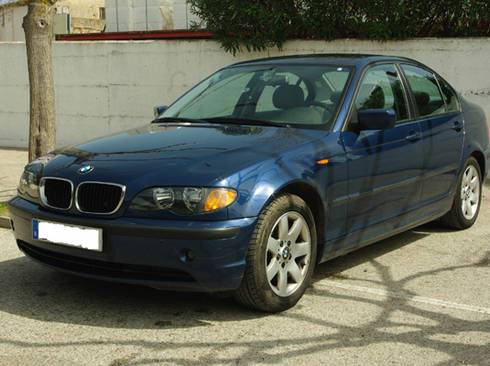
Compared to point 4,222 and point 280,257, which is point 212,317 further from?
point 4,222

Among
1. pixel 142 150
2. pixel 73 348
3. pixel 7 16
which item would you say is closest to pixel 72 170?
pixel 142 150

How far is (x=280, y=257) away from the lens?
418 cm

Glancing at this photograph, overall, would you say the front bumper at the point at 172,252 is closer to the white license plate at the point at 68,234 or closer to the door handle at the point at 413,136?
the white license plate at the point at 68,234

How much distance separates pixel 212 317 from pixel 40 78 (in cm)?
450

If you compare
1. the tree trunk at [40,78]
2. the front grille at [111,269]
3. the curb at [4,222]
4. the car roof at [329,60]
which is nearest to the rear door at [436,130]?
the car roof at [329,60]

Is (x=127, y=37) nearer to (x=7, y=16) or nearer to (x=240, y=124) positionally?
(x=240, y=124)

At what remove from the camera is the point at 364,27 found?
10211 millimetres

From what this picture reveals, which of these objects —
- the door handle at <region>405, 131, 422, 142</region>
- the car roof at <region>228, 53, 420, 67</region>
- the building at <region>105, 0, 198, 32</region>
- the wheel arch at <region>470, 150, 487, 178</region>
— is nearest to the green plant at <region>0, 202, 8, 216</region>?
the car roof at <region>228, 53, 420, 67</region>

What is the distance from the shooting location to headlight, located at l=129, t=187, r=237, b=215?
12.5ft

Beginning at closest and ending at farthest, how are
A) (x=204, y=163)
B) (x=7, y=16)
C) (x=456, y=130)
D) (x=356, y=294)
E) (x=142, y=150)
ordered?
(x=204, y=163) < (x=142, y=150) < (x=356, y=294) < (x=456, y=130) < (x=7, y=16)

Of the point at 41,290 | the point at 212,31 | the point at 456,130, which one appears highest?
the point at 212,31

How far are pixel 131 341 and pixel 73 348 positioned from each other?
0.30 m

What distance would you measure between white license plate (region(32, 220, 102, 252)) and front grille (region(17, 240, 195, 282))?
0.12m

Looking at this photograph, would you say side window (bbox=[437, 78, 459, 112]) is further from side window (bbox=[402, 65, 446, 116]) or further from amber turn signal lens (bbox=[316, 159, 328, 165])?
amber turn signal lens (bbox=[316, 159, 328, 165])
